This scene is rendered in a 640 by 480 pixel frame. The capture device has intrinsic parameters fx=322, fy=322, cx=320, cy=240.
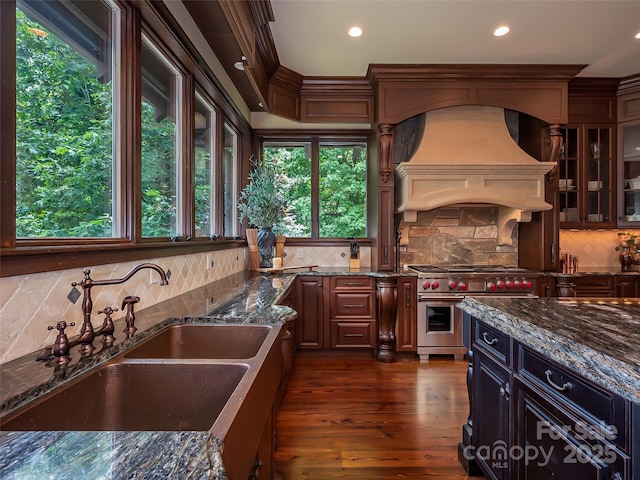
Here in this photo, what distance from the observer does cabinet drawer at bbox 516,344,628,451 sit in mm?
853

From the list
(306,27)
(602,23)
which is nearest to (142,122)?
(306,27)

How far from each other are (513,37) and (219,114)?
273cm

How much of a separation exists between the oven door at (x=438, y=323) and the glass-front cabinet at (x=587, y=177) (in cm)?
175

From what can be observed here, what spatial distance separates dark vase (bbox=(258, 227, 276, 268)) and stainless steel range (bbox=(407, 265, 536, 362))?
1.56 m

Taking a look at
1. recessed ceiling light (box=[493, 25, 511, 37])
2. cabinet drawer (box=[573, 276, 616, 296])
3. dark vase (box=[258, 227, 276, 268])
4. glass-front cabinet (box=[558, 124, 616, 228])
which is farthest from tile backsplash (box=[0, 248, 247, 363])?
glass-front cabinet (box=[558, 124, 616, 228])

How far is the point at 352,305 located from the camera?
11.1 feet

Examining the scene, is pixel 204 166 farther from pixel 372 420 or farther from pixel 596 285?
pixel 596 285

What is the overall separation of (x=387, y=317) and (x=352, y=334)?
41cm

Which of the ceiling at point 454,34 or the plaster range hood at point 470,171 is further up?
the ceiling at point 454,34

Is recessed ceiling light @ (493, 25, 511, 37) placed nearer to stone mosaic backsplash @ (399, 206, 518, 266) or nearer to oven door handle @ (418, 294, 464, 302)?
stone mosaic backsplash @ (399, 206, 518, 266)

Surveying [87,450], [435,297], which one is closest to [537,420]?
[87,450]

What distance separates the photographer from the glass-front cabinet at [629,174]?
359 centimetres

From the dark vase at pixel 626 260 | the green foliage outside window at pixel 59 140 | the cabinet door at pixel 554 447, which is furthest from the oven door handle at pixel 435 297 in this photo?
the green foliage outside window at pixel 59 140

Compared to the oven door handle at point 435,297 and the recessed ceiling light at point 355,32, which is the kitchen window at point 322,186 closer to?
the oven door handle at point 435,297
